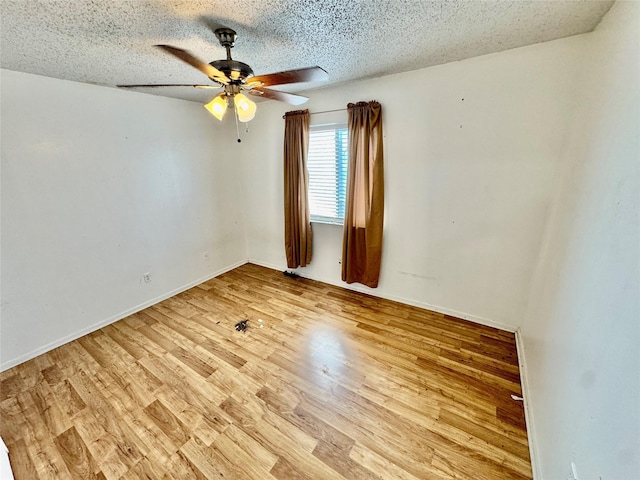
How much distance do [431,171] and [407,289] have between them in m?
1.25

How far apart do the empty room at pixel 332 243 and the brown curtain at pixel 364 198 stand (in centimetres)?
3

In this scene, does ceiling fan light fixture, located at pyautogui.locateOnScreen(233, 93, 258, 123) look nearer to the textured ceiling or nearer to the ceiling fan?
the ceiling fan

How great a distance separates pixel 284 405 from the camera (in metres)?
1.68

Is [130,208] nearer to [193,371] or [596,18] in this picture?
[193,371]

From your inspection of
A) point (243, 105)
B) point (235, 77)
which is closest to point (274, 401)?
point (243, 105)

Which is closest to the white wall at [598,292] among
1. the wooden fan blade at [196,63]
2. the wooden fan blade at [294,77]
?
the wooden fan blade at [294,77]

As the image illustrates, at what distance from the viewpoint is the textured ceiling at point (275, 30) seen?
1.24 metres

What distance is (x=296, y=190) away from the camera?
3070mm

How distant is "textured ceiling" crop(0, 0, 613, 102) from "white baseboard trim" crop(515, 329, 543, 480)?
2.21m

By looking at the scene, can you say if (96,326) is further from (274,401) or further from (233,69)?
(233,69)

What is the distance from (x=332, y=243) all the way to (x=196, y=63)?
2.25 m

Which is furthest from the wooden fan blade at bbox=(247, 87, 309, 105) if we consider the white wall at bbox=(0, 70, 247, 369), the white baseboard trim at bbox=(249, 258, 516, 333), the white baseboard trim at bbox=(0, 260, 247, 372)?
the white baseboard trim at bbox=(0, 260, 247, 372)

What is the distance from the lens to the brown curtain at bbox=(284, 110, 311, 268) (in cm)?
290

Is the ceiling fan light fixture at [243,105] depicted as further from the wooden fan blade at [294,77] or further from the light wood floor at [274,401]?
the light wood floor at [274,401]
